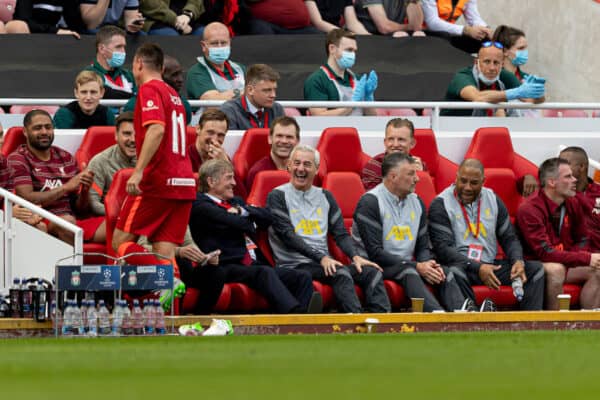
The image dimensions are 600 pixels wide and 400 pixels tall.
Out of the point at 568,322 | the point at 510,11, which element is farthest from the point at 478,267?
the point at 510,11

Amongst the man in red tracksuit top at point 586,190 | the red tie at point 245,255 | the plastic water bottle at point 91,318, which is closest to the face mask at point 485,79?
the man in red tracksuit top at point 586,190

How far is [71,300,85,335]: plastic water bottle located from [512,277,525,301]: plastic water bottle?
3.62 metres

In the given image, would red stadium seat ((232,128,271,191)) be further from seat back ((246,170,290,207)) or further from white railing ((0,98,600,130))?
white railing ((0,98,600,130))

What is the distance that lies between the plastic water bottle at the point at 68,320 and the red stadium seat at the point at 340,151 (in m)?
3.18

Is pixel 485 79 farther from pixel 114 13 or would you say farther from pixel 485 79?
pixel 114 13

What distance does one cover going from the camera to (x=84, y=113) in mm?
11688

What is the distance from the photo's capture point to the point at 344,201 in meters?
11.3

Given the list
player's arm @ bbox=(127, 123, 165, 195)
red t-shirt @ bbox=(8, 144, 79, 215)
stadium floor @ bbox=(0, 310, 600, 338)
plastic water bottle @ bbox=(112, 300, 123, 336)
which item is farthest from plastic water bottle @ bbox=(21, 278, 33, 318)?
red t-shirt @ bbox=(8, 144, 79, 215)

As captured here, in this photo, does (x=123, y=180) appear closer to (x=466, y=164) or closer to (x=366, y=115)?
(x=466, y=164)

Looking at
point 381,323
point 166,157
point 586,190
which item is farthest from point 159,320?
point 586,190

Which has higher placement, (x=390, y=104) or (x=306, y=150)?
(x=390, y=104)

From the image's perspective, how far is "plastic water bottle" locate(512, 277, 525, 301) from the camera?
10922 millimetres

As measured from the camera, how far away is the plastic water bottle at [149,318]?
892cm

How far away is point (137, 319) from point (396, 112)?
17.2 ft
